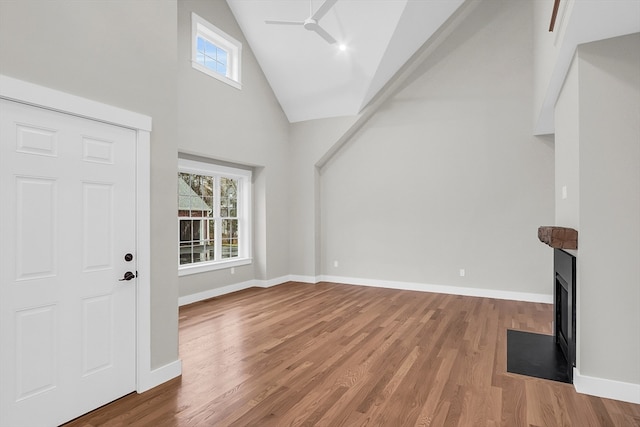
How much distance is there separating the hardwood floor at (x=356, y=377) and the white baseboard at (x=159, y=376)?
2.7 inches

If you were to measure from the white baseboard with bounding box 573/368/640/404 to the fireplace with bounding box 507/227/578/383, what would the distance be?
17 centimetres

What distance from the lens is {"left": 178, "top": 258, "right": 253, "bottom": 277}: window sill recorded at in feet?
17.8

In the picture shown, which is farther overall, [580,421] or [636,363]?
[636,363]

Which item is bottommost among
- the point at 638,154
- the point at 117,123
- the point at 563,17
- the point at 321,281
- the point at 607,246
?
the point at 321,281

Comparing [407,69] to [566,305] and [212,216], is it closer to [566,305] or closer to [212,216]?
[212,216]

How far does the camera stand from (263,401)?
256 centimetres

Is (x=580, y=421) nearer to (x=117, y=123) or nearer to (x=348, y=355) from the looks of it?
(x=348, y=355)

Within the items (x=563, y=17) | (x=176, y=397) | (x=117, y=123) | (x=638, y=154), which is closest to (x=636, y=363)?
(x=638, y=154)

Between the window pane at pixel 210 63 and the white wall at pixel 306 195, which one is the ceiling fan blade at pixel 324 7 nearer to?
the window pane at pixel 210 63

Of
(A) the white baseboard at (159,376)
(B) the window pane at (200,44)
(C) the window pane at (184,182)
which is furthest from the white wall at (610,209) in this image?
(C) the window pane at (184,182)

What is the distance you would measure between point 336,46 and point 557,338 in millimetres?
4979

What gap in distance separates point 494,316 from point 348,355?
8.03 feet

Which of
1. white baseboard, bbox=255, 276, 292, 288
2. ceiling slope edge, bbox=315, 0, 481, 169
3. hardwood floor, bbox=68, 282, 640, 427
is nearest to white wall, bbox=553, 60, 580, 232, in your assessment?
hardwood floor, bbox=68, 282, 640, 427

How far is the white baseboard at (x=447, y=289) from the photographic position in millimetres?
5547
